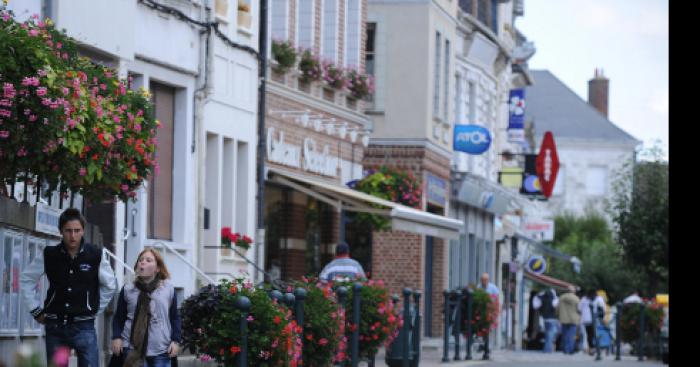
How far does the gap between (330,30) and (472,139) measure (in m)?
10.8

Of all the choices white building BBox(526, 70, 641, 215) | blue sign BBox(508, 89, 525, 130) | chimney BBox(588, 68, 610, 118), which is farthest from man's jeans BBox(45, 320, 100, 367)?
chimney BBox(588, 68, 610, 118)

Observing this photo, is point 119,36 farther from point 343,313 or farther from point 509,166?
point 509,166

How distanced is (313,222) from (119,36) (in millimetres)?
12882

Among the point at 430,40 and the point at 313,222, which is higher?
the point at 430,40

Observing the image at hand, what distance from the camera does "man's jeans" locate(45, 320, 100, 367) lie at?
1243 centimetres

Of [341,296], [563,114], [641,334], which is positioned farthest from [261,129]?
[563,114]

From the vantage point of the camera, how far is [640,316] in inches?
1444

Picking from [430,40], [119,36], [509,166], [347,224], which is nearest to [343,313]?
[119,36]

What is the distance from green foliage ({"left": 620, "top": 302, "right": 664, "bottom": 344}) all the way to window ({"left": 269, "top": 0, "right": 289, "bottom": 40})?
12180 mm

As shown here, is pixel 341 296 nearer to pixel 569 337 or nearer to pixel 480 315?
pixel 480 315

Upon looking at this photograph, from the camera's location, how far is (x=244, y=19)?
82.3ft

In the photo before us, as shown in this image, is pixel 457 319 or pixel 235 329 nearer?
pixel 235 329

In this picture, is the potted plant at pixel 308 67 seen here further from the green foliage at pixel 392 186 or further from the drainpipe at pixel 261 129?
the green foliage at pixel 392 186
